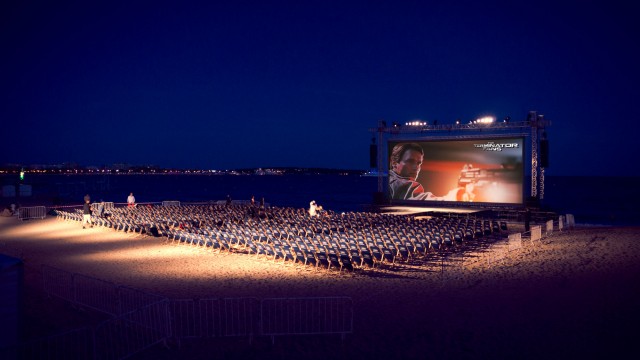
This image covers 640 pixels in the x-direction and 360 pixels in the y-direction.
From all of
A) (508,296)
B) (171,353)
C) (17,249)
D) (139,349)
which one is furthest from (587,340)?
(17,249)

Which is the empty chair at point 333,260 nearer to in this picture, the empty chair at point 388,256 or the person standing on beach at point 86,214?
the empty chair at point 388,256

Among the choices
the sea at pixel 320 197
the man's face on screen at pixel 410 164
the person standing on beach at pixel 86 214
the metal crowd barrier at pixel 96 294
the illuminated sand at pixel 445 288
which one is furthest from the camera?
the sea at pixel 320 197

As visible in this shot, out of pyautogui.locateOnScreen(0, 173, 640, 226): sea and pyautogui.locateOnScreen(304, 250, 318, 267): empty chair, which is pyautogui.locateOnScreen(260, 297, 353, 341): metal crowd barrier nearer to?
pyautogui.locateOnScreen(304, 250, 318, 267): empty chair

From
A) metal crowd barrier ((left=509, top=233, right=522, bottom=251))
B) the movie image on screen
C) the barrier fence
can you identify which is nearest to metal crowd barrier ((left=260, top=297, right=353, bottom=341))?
the barrier fence

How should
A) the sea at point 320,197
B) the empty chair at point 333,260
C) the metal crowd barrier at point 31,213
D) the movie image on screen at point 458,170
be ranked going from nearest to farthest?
the empty chair at point 333,260 < the metal crowd barrier at point 31,213 < the movie image on screen at point 458,170 < the sea at point 320,197

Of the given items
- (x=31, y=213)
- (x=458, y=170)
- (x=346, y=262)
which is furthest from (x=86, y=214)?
(x=458, y=170)

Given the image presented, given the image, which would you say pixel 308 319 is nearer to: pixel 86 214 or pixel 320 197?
pixel 86 214

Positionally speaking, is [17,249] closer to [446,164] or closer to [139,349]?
[139,349]

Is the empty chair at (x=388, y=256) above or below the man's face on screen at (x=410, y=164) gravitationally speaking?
below

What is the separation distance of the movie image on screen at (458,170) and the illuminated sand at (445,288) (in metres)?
9.35

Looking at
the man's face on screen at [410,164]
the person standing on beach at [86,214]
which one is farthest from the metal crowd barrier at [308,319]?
the man's face on screen at [410,164]

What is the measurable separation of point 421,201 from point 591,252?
577 inches

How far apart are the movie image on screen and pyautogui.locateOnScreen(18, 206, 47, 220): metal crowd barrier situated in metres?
19.9

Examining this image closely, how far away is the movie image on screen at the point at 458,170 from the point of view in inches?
1029
